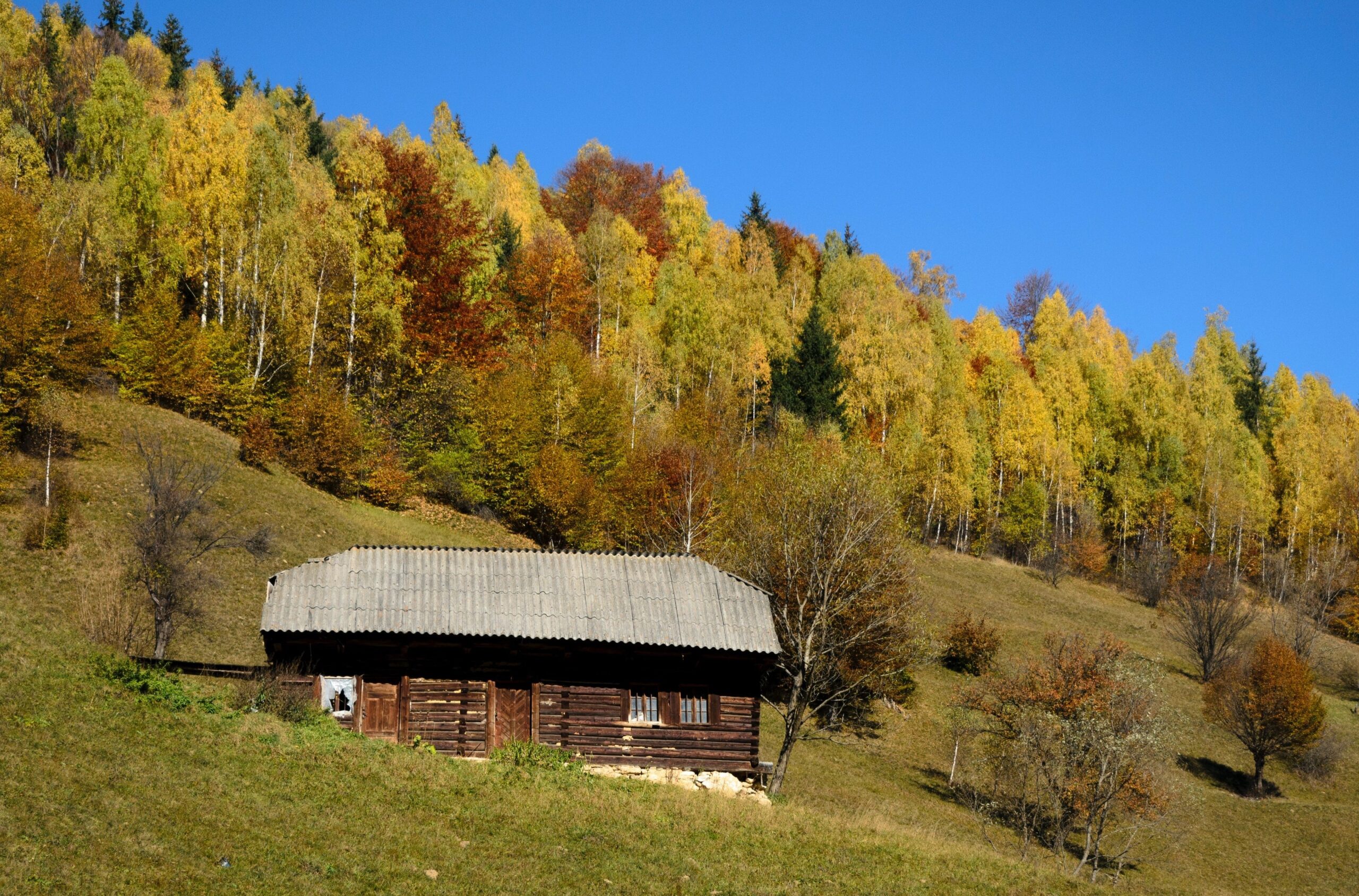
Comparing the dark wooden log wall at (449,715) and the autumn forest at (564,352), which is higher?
the autumn forest at (564,352)

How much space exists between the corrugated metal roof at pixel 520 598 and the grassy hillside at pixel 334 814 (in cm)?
284

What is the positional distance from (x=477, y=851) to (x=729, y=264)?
71.3m

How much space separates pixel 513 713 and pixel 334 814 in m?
7.62

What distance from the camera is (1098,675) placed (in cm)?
3425

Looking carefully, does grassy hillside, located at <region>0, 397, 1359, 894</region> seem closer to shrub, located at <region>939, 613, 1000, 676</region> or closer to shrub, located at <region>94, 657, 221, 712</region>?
shrub, located at <region>94, 657, 221, 712</region>

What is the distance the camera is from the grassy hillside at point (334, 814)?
622 inches

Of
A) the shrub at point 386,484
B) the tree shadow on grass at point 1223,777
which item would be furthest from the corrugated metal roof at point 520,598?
the tree shadow on grass at point 1223,777

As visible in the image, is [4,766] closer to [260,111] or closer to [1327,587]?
[1327,587]

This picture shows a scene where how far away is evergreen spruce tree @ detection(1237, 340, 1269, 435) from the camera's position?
302ft

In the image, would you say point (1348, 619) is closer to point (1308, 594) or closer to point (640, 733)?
point (1308, 594)

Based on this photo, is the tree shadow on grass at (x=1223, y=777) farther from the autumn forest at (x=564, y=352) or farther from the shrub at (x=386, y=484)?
the shrub at (x=386, y=484)

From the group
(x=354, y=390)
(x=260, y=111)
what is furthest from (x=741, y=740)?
(x=260, y=111)

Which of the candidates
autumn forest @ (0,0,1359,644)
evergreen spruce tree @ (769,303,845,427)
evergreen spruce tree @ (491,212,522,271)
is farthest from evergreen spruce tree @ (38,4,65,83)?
evergreen spruce tree @ (769,303,845,427)

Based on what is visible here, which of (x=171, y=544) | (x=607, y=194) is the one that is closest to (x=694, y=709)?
(x=171, y=544)
